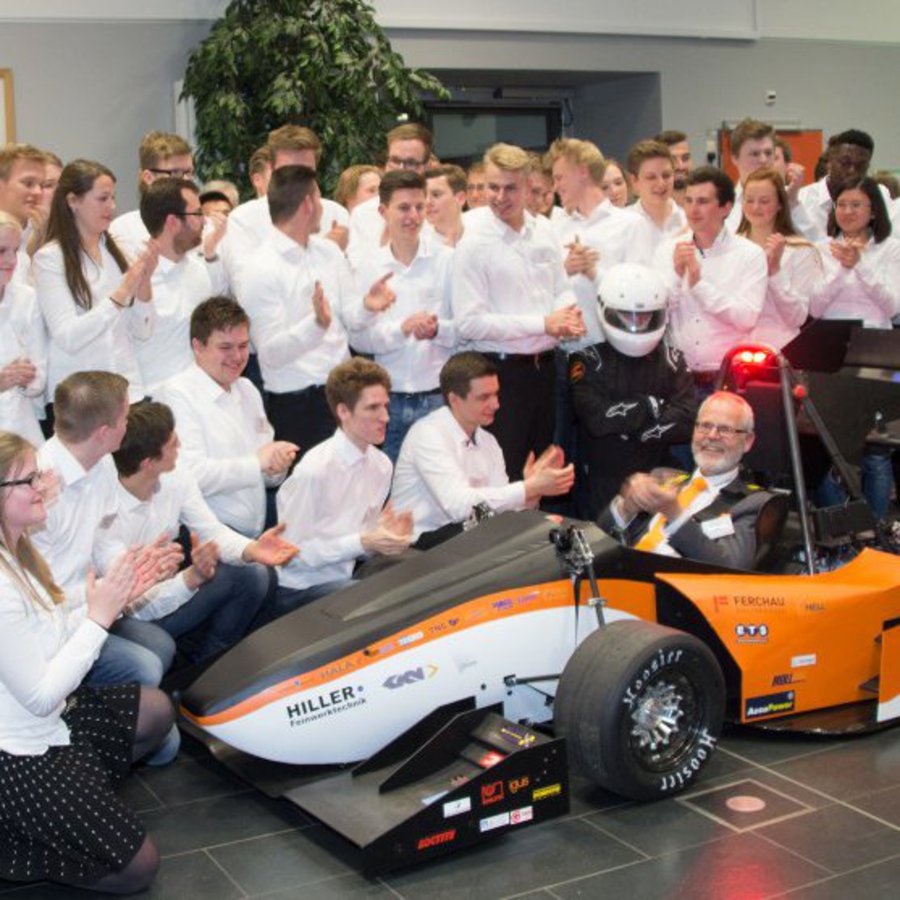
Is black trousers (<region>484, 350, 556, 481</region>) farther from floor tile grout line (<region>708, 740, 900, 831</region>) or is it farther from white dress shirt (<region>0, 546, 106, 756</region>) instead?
white dress shirt (<region>0, 546, 106, 756</region>)

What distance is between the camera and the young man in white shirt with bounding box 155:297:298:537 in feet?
19.2

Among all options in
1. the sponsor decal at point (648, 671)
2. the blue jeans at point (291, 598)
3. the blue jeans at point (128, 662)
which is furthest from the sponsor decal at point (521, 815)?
the blue jeans at point (291, 598)

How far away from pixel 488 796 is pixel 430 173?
3971 mm

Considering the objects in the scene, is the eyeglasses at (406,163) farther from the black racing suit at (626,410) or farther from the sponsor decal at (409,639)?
the sponsor decal at (409,639)

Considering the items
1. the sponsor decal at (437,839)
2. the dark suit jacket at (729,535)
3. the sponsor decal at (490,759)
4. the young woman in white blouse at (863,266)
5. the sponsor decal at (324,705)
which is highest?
the young woman in white blouse at (863,266)

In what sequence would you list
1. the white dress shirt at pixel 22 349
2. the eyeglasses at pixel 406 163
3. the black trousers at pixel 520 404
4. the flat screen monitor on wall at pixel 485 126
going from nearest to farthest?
the white dress shirt at pixel 22 349, the black trousers at pixel 520 404, the eyeglasses at pixel 406 163, the flat screen monitor on wall at pixel 485 126

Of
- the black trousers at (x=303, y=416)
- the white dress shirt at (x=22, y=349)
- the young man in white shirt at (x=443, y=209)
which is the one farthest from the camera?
the young man in white shirt at (x=443, y=209)

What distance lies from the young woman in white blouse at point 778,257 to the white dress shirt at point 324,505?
8.25 feet

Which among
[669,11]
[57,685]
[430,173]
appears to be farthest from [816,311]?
[669,11]

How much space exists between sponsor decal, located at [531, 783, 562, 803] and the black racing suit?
2573 millimetres

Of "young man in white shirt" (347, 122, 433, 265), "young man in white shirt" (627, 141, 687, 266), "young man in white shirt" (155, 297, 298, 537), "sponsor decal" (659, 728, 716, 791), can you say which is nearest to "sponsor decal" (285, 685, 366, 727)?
"sponsor decal" (659, 728, 716, 791)

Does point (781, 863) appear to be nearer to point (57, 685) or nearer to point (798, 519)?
point (798, 519)

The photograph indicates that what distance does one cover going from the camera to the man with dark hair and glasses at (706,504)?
17.1ft

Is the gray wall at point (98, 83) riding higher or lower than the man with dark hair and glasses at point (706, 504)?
higher
